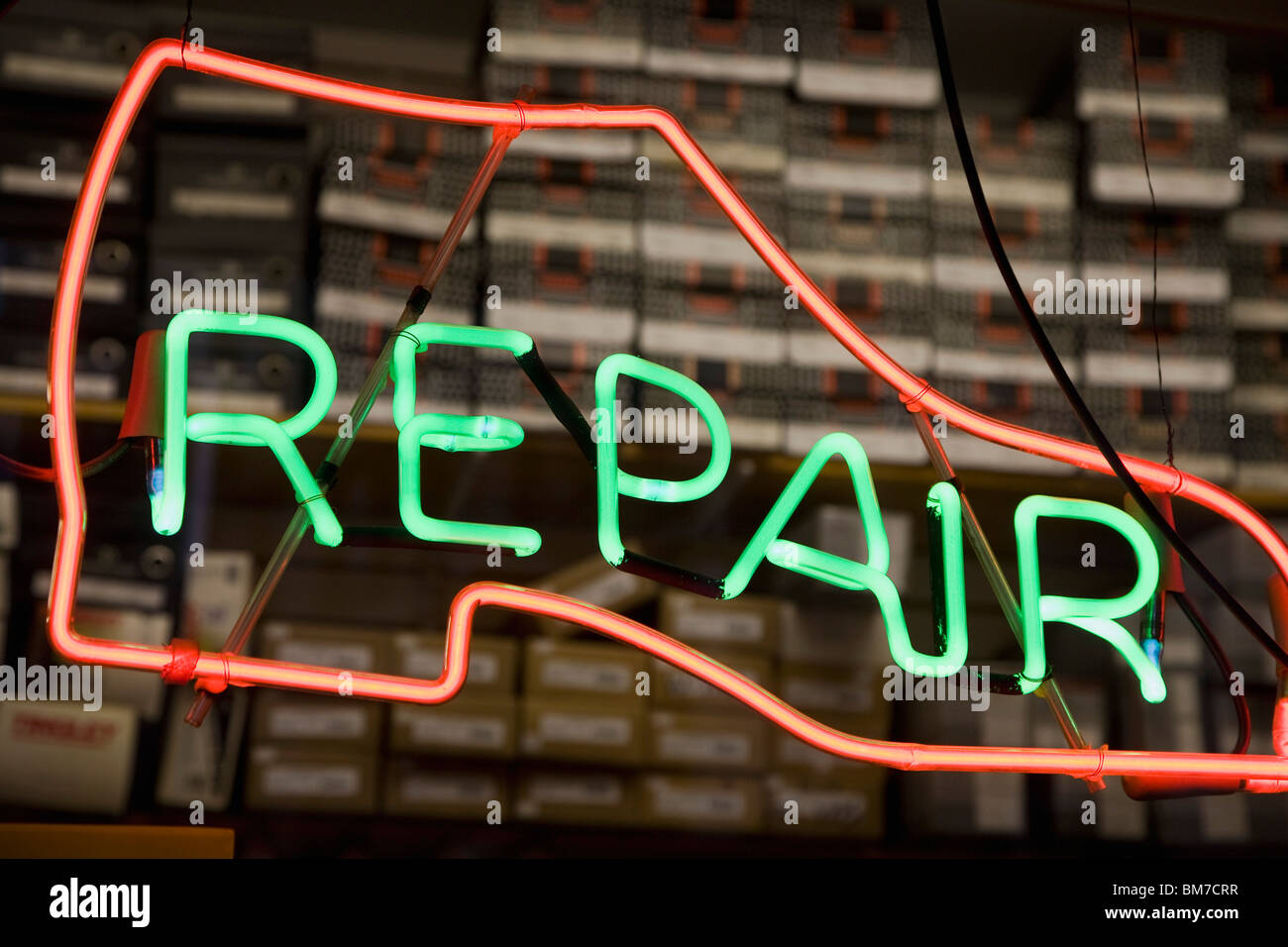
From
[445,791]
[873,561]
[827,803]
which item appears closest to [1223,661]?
[873,561]

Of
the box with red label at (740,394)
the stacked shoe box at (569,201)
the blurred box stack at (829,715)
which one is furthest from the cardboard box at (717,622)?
A: the stacked shoe box at (569,201)

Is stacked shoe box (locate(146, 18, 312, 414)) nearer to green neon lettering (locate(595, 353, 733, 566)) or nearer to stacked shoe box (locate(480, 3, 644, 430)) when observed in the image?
stacked shoe box (locate(480, 3, 644, 430))

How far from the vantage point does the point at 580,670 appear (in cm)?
185

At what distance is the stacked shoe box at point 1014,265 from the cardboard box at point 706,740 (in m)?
0.58

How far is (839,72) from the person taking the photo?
6.63 feet

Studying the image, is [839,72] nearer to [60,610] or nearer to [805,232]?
[805,232]

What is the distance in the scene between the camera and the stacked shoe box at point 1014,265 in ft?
6.54

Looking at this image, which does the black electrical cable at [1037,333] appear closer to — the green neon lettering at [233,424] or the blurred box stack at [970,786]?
the blurred box stack at [970,786]

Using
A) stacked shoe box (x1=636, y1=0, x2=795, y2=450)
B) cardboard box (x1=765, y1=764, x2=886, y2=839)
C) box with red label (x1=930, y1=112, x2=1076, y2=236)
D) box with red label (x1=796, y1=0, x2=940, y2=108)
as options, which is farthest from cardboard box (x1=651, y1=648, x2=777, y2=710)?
box with red label (x1=796, y1=0, x2=940, y2=108)

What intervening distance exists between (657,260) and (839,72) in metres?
0.45

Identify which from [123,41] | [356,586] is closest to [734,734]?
[356,586]

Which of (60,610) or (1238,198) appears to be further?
(1238,198)

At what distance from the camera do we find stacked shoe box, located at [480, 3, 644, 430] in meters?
1.92

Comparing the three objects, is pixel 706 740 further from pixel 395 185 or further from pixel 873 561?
pixel 395 185
